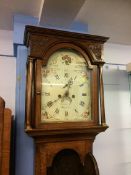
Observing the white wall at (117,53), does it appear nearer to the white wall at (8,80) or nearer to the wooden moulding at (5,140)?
the white wall at (8,80)

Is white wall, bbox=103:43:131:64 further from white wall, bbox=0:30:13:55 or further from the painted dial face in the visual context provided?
white wall, bbox=0:30:13:55

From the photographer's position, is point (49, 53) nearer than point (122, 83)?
Yes

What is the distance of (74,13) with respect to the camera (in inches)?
47.8

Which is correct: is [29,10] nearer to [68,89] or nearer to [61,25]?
[61,25]

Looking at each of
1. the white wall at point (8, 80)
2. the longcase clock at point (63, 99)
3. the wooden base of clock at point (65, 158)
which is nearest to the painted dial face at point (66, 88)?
the longcase clock at point (63, 99)

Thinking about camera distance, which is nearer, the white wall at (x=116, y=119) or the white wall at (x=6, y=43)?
the white wall at (x=6, y=43)

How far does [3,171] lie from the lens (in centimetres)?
101

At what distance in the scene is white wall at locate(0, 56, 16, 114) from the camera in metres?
1.44

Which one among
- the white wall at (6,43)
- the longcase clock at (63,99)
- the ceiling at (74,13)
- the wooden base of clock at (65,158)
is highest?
the ceiling at (74,13)

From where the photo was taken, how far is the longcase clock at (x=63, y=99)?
1063 mm

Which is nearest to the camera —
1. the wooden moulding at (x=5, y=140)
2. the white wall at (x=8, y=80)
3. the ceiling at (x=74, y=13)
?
the wooden moulding at (x=5, y=140)

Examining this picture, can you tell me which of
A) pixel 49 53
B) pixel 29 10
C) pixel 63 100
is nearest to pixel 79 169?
pixel 63 100

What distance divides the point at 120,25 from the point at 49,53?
712 mm

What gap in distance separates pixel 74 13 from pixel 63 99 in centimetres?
52
